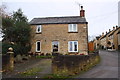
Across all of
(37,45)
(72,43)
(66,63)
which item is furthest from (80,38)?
(66,63)

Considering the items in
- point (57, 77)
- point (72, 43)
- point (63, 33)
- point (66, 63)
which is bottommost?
point (57, 77)

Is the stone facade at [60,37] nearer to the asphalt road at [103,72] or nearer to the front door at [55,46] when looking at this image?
the front door at [55,46]

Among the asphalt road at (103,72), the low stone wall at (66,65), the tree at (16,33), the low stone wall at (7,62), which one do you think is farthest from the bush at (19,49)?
the asphalt road at (103,72)

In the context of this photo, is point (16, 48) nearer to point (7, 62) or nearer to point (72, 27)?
point (7, 62)

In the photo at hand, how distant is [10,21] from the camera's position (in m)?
18.6

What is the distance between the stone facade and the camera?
21.9 meters

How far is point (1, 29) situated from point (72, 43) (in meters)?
10.0

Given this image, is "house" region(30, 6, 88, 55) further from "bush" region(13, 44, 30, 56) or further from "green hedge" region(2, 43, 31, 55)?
"green hedge" region(2, 43, 31, 55)

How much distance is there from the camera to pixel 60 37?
22656mm

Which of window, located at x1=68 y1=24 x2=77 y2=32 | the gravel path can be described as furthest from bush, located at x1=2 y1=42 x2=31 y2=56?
window, located at x1=68 y1=24 x2=77 y2=32

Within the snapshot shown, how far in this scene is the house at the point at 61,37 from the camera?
71.9 ft

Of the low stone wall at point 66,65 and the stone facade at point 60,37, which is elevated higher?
the stone facade at point 60,37

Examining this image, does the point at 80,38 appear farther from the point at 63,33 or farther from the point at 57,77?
the point at 57,77

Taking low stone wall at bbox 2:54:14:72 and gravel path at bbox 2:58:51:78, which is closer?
gravel path at bbox 2:58:51:78
